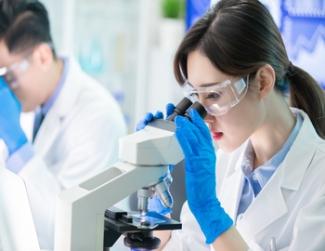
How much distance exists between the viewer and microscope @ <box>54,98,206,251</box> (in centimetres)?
123

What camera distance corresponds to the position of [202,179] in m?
1.48

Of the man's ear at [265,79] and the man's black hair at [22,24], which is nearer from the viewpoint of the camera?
the man's ear at [265,79]

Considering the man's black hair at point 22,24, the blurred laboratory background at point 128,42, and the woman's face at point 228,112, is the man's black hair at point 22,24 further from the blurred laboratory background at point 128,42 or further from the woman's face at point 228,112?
the blurred laboratory background at point 128,42

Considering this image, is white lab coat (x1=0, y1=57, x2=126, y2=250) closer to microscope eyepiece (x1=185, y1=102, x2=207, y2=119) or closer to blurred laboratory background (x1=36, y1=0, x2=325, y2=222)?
microscope eyepiece (x1=185, y1=102, x2=207, y2=119)

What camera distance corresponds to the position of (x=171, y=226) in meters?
1.30

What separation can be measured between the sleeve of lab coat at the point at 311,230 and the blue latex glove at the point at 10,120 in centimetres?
118

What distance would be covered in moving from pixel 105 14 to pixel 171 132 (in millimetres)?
3359

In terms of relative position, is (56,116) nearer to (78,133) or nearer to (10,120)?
(78,133)

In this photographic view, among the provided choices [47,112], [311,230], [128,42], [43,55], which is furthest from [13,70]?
[128,42]

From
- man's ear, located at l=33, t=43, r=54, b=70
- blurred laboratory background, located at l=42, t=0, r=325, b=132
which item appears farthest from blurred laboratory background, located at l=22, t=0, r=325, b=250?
man's ear, located at l=33, t=43, r=54, b=70

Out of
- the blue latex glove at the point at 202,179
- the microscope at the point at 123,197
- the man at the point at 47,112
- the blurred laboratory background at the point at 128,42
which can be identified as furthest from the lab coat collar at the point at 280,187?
the blurred laboratory background at the point at 128,42

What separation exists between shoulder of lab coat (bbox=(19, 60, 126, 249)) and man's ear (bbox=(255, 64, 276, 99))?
0.96m

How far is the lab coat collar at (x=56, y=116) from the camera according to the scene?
260cm

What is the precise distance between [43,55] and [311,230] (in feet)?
4.47
